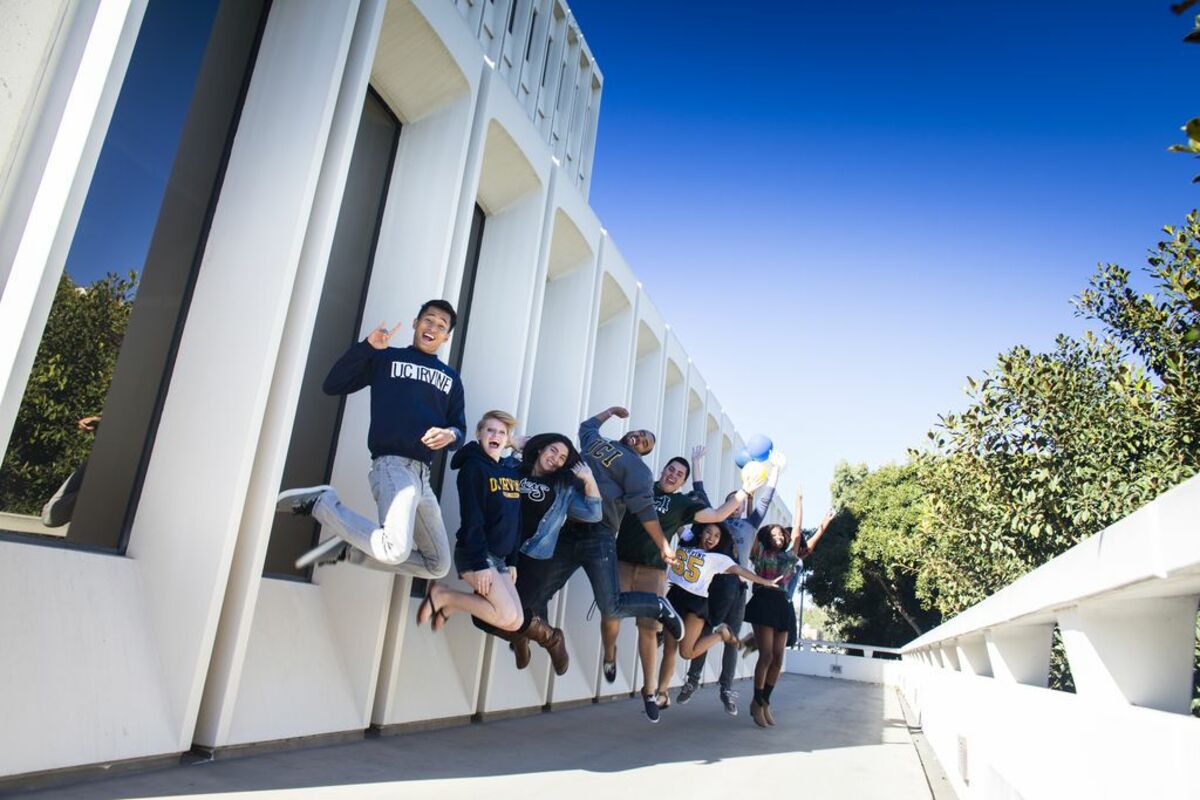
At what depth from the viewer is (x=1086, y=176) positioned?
40.1 feet

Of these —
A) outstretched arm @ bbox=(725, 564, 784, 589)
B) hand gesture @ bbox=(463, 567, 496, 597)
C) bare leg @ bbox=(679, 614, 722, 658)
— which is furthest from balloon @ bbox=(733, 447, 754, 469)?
hand gesture @ bbox=(463, 567, 496, 597)

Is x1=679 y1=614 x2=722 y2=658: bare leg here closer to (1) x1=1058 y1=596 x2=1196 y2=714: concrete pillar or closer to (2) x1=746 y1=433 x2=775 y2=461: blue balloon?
(2) x1=746 y1=433 x2=775 y2=461: blue balloon

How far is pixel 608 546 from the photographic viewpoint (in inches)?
248

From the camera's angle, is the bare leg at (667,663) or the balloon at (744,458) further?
the balloon at (744,458)

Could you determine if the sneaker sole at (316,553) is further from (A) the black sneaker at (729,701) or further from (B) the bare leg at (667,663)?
(A) the black sneaker at (729,701)

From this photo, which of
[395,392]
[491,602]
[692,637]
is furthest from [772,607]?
[395,392]

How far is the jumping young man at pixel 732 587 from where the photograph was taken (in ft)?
26.9

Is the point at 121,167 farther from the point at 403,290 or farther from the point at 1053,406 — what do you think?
the point at 1053,406

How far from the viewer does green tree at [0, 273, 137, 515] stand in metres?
3.80

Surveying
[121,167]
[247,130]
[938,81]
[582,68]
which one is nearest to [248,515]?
[121,167]

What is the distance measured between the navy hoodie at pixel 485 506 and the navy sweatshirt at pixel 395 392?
17.6 inches

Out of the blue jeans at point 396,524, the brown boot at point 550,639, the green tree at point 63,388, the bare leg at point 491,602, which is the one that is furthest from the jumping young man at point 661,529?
the green tree at point 63,388

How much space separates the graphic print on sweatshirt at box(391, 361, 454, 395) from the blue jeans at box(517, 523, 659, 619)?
6.00 feet

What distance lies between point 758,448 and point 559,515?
3.61 meters
